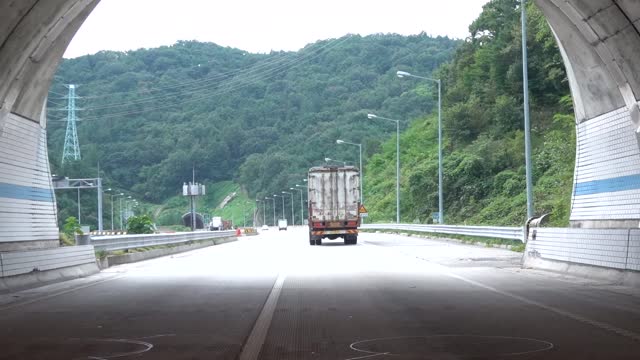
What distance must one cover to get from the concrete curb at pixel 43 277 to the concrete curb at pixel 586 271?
11.4 meters

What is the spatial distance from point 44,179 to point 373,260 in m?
10.4

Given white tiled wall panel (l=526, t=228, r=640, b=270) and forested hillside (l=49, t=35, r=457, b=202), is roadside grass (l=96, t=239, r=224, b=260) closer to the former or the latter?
white tiled wall panel (l=526, t=228, r=640, b=270)

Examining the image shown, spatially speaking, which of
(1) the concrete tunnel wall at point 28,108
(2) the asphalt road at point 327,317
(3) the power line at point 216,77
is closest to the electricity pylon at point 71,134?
(3) the power line at point 216,77

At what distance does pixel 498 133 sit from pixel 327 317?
217 feet

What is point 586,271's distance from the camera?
797 inches

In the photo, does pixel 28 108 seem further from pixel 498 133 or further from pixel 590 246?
pixel 498 133

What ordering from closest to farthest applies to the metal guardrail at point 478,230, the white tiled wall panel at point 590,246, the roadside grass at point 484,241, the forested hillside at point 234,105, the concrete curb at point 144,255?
the white tiled wall panel at point 590,246 < the concrete curb at point 144,255 < the metal guardrail at point 478,230 < the roadside grass at point 484,241 < the forested hillside at point 234,105

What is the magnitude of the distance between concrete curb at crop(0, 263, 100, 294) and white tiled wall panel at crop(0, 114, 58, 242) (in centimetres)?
121

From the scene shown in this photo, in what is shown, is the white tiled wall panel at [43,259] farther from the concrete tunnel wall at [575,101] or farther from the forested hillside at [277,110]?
the forested hillside at [277,110]

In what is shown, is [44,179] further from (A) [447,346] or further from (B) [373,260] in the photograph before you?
(A) [447,346]

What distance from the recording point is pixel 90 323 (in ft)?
42.6

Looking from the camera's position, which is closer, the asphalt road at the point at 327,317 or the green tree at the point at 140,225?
the asphalt road at the point at 327,317

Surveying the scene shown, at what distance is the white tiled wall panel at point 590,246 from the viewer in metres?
17.9

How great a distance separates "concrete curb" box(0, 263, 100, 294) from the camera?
19203 millimetres
